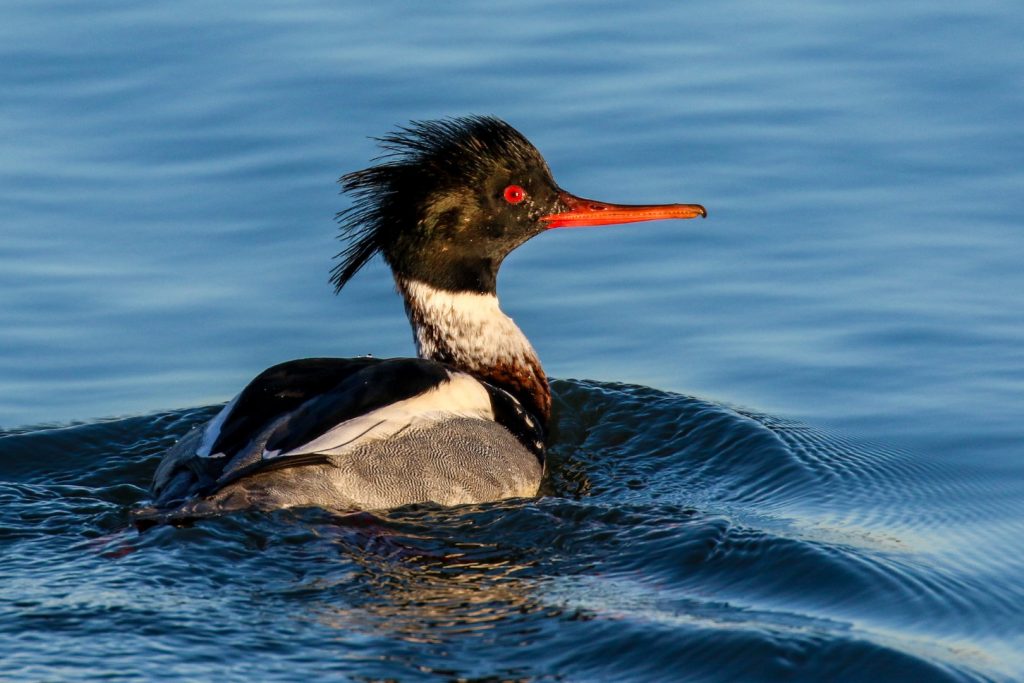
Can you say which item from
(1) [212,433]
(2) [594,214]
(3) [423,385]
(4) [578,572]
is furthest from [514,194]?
(4) [578,572]

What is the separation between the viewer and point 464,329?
9680 millimetres

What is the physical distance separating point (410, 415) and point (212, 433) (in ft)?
3.20

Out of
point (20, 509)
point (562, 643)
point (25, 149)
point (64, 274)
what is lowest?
point (562, 643)

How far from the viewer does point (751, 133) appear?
12367mm

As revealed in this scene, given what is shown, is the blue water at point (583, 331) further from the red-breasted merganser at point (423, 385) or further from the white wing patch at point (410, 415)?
the white wing patch at point (410, 415)

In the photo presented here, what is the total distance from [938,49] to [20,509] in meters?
8.14

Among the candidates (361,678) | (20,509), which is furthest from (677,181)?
(361,678)

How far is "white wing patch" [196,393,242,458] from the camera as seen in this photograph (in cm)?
820

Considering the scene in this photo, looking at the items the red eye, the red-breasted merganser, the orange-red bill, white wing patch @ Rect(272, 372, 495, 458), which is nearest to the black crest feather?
the red-breasted merganser

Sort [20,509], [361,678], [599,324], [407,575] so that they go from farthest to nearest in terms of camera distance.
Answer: [599,324] → [20,509] → [407,575] → [361,678]

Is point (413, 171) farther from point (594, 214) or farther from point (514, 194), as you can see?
point (594, 214)

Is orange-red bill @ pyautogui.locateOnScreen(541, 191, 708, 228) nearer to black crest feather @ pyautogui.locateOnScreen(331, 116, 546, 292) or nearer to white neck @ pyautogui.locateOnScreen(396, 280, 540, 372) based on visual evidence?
black crest feather @ pyautogui.locateOnScreen(331, 116, 546, 292)

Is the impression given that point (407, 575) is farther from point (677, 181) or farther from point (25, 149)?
point (25, 149)

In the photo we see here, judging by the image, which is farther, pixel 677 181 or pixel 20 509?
pixel 677 181
